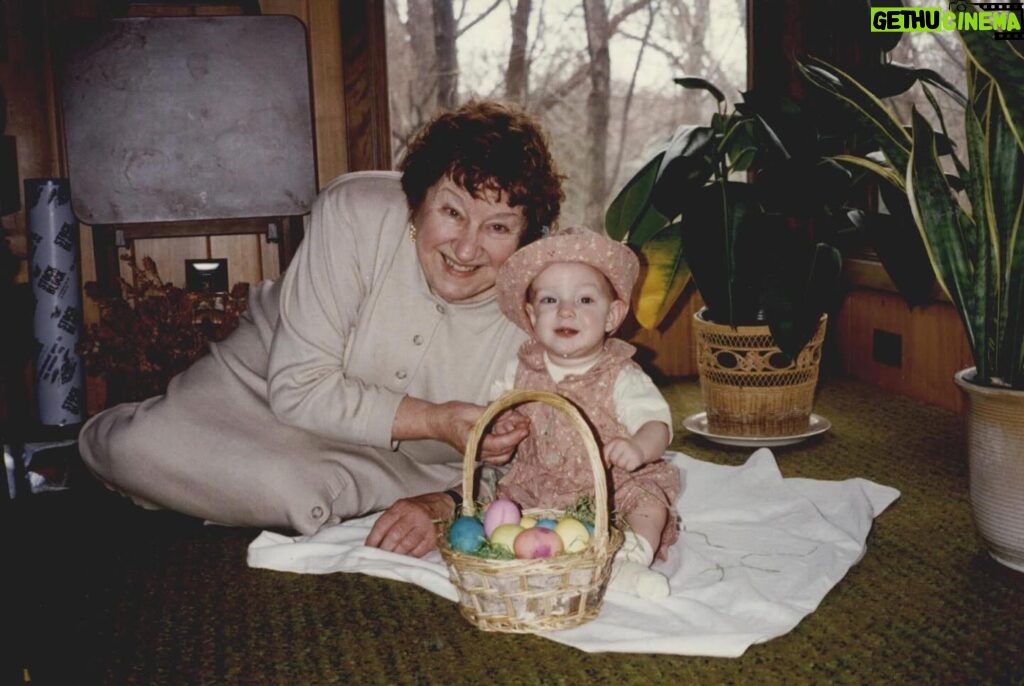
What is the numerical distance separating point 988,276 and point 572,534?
86 centimetres

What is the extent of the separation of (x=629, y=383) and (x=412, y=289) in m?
0.47

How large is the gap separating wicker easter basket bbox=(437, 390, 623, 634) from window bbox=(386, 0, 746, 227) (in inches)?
83.2

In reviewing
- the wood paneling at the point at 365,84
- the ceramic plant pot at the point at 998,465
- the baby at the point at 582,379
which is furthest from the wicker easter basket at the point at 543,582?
the wood paneling at the point at 365,84

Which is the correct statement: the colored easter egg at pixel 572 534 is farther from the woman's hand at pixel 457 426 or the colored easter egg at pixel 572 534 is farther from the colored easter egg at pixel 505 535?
the woman's hand at pixel 457 426

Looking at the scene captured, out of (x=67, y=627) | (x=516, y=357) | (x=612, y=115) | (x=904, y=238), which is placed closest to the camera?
(x=67, y=627)

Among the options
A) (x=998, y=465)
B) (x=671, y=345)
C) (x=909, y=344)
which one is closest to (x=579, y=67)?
(x=671, y=345)

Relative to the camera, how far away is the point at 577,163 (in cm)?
356

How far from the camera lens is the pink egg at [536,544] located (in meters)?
1.51

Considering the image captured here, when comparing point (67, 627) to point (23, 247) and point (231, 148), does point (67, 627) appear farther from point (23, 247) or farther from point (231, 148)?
point (23, 247)

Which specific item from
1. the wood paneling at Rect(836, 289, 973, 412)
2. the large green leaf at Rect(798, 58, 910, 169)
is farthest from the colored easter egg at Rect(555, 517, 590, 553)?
the wood paneling at Rect(836, 289, 973, 412)

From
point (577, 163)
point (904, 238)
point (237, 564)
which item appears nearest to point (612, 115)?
point (577, 163)

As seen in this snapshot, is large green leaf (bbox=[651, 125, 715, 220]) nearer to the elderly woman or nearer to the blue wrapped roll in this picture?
the elderly woman

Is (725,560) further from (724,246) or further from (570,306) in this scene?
(724,246)

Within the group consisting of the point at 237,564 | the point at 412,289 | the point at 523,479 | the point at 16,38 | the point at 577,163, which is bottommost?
the point at 237,564
